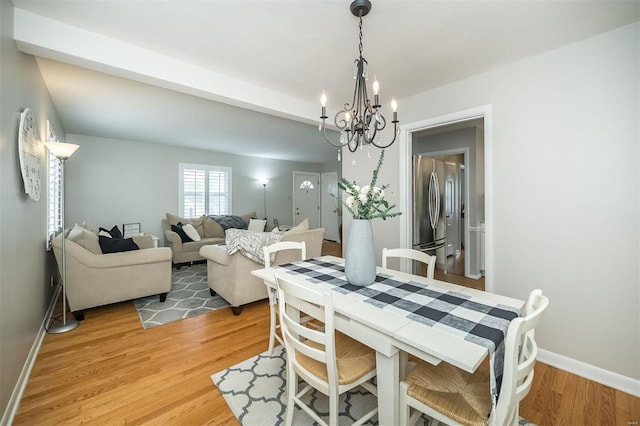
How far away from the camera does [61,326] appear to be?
266cm

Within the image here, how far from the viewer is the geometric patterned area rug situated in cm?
291

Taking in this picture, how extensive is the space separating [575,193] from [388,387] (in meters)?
2.02

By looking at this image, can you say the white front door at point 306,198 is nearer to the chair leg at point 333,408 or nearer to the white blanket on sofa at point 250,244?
the white blanket on sofa at point 250,244

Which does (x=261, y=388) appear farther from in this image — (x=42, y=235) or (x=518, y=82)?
(x=518, y=82)

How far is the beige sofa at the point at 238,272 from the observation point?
Result: 2971mm

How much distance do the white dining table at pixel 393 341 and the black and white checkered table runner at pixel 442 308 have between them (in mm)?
47

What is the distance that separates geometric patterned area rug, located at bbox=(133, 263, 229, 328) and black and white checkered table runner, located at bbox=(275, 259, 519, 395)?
1.90 m

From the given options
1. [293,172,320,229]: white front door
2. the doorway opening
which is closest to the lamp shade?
the doorway opening

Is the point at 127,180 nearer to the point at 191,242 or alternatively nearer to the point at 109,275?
the point at 191,242

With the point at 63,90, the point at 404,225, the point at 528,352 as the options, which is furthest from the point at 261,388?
the point at 63,90

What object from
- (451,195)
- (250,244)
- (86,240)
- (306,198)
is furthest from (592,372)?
(306,198)

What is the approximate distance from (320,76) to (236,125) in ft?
7.42

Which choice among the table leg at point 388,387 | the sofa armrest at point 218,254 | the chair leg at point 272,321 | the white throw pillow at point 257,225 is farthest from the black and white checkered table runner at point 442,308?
the white throw pillow at point 257,225

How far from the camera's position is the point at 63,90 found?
9.75 ft
